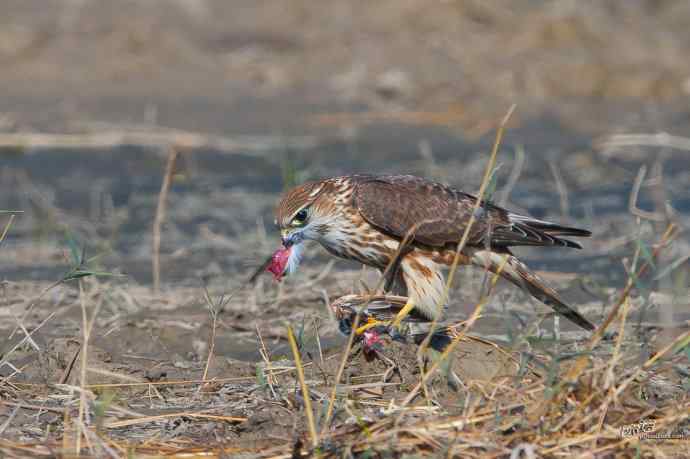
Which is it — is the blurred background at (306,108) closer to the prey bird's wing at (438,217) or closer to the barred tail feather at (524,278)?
the barred tail feather at (524,278)

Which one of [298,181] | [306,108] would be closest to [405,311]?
[298,181]

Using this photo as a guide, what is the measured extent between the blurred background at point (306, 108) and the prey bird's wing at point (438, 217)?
2.15 metres

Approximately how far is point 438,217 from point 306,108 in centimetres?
730

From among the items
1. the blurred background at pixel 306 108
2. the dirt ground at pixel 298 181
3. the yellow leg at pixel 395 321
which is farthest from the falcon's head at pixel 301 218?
the blurred background at pixel 306 108

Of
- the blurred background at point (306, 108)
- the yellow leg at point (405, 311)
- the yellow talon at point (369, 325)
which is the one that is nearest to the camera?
the yellow talon at point (369, 325)

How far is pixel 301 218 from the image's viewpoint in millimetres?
5574

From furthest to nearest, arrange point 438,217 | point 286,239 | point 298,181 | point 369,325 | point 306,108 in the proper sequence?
point 306,108 < point 298,181 < point 438,217 < point 286,239 < point 369,325

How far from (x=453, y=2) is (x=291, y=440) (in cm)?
1091

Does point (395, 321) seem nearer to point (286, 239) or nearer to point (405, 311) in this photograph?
point (405, 311)

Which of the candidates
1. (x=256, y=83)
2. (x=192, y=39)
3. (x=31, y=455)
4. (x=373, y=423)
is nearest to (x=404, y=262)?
(x=373, y=423)

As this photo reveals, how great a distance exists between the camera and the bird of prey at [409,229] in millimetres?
5605

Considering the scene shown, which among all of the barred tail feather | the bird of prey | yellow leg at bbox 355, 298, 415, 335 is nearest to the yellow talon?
yellow leg at bbox 355, 298, 415, 335

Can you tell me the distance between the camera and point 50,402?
Result: 189 inches

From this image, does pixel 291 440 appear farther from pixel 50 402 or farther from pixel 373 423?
pixel 50 402
